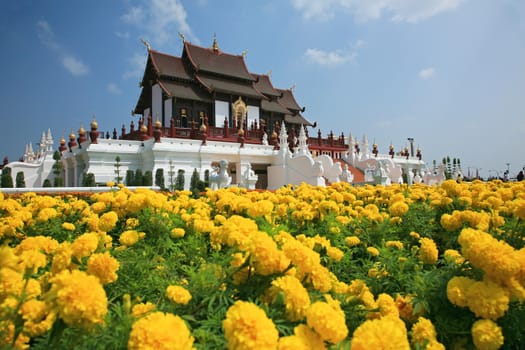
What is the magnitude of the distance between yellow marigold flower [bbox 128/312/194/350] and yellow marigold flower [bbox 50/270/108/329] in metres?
0.15

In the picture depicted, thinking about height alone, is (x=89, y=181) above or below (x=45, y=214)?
above

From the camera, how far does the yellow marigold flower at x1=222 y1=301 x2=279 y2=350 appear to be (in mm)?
997

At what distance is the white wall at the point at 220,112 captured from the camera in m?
24.6

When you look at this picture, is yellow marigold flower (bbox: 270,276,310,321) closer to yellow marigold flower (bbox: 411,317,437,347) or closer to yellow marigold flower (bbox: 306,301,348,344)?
yellow marigold flower (bbox: 306,301,348,344)

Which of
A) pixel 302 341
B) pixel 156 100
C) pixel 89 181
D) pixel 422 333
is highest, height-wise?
pixel 156 100

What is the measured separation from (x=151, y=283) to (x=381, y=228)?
2.23 metres

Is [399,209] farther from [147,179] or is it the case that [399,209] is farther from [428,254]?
[147,179]

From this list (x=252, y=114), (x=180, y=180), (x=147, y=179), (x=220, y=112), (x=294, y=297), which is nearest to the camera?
(x=294, y=297)

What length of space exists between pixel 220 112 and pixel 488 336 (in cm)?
2423

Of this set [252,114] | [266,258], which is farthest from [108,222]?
[252,114]

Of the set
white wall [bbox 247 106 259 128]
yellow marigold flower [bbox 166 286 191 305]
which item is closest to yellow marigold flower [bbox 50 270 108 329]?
yellow marigold flower [bbox 166 286 191 305]

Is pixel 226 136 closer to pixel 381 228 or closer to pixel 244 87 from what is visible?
pixel 244 87

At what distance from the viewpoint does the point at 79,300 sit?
1.06 m

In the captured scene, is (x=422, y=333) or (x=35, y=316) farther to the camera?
(x=422, y=333)
